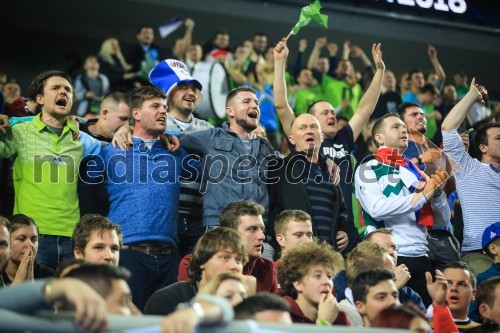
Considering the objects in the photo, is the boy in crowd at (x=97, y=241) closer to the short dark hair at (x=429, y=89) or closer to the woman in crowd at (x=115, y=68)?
the woman in crowd at (x=115, y=68)

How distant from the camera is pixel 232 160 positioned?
20.8ft

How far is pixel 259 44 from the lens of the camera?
483 inches

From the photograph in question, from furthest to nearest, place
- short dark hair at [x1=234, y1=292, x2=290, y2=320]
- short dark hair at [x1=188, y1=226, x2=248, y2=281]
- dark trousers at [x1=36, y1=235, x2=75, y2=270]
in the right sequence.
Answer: dark trousers at [x1=36, y1=235, x2=75, y2=270]
short dark hair at [x1=188, y1=226, x2=248, y2=281]
short dark hair at [x1=234, y1=292, x2=290, y2=320]

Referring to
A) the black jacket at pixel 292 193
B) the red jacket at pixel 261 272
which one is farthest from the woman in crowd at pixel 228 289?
the black jacket at pixel 292 193

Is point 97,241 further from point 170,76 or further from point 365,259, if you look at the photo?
point 170,76

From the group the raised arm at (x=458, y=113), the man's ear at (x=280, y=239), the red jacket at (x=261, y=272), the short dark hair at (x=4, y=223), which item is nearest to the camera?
the short dark hair at (x=4, y=223)

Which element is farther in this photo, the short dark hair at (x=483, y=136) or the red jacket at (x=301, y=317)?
the short dark hair at (x=483, y=136)

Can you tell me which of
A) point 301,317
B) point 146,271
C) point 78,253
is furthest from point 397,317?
point 146,271

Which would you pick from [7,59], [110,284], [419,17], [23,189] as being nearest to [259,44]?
[419,17]

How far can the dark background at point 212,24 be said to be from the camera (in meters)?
14.5

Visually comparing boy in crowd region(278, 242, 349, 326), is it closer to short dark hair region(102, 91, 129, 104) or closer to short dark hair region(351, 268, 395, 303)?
short dark hair region(351, 268, 395, 303)

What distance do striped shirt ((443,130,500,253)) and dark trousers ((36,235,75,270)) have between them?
3.10m

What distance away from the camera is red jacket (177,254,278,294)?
561 centimetres

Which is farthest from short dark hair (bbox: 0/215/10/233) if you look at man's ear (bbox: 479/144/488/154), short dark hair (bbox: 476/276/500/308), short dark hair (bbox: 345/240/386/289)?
man's ear (bbox: 479/144/488/154)
